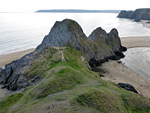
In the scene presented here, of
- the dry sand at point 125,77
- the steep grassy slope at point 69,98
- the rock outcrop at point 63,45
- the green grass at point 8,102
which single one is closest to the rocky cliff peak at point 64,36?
the rock outcrop at point 63,45

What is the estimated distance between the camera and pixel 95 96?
18703mm

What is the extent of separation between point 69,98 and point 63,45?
98.9 feet

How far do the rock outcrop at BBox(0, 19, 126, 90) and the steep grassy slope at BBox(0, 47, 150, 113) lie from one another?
3707 mm

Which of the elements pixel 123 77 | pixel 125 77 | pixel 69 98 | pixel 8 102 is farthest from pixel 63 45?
pixel 69 98

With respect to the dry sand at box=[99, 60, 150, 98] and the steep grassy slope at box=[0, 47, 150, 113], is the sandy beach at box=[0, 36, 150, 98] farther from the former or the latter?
the steep grassy slope at box=[0, 47, 150, 113]

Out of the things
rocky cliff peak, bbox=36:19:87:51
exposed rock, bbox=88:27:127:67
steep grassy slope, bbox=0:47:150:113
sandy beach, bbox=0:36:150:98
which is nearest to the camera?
steep grassy slope, bbox=0:47:150:113

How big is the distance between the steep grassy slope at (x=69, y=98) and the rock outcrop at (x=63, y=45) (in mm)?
3707

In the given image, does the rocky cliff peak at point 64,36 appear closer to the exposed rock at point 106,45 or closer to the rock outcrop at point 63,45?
the rock outcrop at point 63,45

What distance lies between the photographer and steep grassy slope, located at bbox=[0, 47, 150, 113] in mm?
17391

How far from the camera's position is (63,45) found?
157 ft

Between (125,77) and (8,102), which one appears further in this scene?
(125,77)

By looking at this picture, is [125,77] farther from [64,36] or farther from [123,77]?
[64,36]

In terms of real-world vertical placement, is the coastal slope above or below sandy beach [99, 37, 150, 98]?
above

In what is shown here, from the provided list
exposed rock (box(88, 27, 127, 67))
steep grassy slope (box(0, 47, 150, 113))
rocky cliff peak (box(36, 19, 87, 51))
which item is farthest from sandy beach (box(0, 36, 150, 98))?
rocky cliff peak (box(36, 19, 87, 51))
